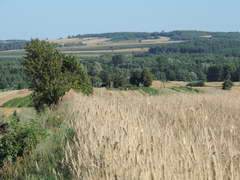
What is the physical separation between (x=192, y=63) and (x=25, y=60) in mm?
119388

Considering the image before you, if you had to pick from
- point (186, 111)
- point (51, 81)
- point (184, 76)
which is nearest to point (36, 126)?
point (186, 111)

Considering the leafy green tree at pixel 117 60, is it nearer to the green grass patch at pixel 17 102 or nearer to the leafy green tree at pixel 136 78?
the leafy green tree at pixel 136 78

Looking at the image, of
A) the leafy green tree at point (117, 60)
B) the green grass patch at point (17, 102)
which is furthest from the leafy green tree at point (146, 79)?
the leafy green tree at point (117, 60)

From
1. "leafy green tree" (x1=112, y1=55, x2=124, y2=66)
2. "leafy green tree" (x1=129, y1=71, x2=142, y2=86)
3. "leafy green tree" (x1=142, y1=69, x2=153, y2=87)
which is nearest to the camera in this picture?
"leafy green tree" (x1=142, y1=69, x2=153, y2=87)

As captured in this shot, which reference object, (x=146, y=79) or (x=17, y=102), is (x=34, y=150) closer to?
(x=17, y=102)

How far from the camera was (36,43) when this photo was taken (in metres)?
23.7

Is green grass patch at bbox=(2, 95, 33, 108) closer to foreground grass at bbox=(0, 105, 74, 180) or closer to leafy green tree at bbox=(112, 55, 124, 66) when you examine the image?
foreground grass at bbox=(0, 105, 74, 180)

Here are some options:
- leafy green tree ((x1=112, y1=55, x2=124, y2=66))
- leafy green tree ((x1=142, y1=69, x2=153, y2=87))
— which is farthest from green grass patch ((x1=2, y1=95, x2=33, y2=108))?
leafy green tree ((x1=112, y1=55, x2=124, y2=66))

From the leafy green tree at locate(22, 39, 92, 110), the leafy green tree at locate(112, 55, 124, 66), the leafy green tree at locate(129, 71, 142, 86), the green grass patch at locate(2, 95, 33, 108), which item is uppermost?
the leafy green tree at locate(22, 39, 92, 110)

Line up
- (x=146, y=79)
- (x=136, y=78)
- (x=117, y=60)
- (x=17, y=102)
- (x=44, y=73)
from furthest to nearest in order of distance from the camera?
(x=117, y=60) < (x=136, y=78) < (x=146, y=79) < (x=17, y=102) < (x=44, y=73)

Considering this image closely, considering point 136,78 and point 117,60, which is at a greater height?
point 136,78

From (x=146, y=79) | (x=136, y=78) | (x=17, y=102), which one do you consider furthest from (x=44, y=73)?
(x=136, y=78)

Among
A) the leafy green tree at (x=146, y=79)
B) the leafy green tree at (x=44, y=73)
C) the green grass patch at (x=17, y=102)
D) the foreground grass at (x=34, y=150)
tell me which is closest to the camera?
the foreground grass at (x=34, y=150)

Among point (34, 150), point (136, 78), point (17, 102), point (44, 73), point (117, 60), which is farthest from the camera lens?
point (117, 60)
